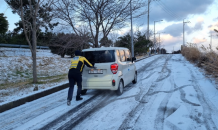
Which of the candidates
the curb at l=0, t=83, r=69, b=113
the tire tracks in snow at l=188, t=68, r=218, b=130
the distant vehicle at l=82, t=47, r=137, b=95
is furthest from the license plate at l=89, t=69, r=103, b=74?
the tire tracks in snow at l=188, t=68, r=218, b=130

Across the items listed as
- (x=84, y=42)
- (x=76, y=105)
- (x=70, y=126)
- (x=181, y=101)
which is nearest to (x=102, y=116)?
(x=70, y=126)

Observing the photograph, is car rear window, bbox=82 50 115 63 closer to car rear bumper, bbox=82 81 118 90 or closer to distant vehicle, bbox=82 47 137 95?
distant vehicle, bbox=82 47 137 95

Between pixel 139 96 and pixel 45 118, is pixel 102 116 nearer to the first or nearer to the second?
pixel 45 118

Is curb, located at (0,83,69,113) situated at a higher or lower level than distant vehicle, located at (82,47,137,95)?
lower

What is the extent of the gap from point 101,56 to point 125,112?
239cm

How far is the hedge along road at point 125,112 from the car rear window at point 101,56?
4.31ft

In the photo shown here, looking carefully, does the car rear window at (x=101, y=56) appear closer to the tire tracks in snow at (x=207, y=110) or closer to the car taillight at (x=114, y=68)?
the car taillight at (x=114, y=68)

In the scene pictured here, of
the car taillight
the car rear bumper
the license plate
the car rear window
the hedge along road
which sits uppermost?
the car rear window

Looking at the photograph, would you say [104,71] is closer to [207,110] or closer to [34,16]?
[207,110]

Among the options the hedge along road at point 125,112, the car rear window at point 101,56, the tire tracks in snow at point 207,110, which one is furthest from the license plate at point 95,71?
the tire tracks in snow at point 207,110

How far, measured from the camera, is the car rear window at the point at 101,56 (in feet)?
21.8

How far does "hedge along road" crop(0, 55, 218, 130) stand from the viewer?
14.0ft

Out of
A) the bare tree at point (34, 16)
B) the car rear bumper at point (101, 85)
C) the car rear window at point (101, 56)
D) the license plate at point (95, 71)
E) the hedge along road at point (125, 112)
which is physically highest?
the bare tree at point (34, 16)

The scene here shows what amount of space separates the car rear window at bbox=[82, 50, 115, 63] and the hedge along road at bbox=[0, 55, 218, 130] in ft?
4.31
